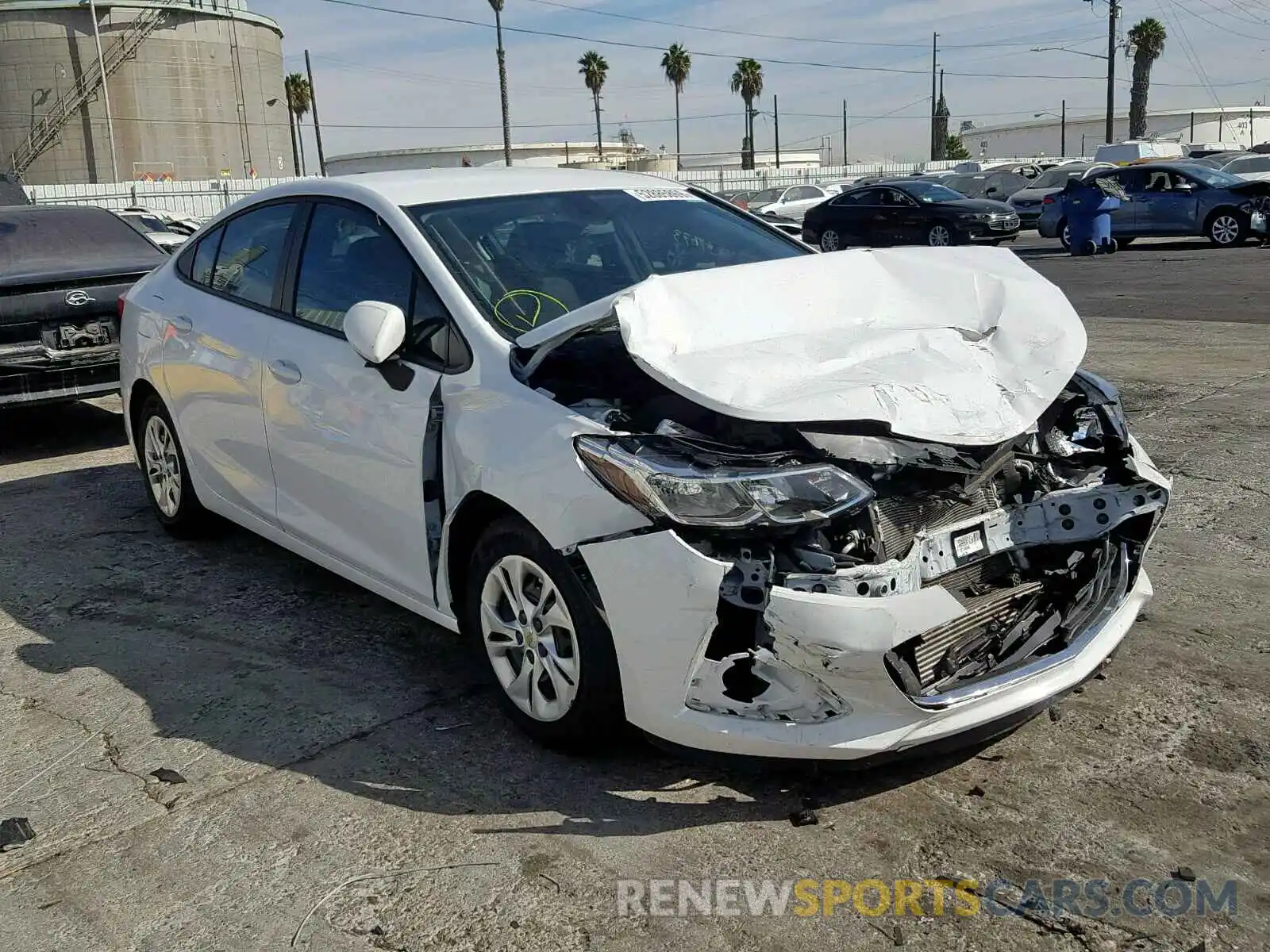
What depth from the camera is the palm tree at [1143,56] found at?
64.9 m

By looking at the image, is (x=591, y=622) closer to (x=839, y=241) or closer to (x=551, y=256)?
(x=551, y=256)

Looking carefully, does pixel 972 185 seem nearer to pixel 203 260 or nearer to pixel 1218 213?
pixel 1218 213

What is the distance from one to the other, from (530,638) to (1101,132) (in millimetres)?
109308

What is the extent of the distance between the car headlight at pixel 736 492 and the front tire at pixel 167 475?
3.27 metres

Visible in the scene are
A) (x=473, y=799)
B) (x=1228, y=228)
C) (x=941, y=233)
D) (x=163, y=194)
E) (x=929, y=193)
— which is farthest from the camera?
(x=163, y=194)

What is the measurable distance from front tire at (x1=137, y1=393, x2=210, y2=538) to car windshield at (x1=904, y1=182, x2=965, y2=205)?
1995cm

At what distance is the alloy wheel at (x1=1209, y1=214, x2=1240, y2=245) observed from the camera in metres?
20.5

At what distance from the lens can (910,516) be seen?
3.27m

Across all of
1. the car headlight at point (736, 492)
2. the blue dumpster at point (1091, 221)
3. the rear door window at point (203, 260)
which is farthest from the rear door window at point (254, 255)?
the blue dumpster at point (1091, 221)

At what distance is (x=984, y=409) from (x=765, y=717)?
40.0 inches

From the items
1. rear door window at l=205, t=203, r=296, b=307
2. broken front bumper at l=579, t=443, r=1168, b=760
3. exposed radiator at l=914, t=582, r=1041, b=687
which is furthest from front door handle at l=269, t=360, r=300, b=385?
exposed radiator at l=914, t=582, r=1041, b=687

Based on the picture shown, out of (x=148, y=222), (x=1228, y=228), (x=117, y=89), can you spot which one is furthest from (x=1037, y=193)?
(x=117, y=89)

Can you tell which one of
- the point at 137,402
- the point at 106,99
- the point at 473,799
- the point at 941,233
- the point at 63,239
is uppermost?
the point at 106,99

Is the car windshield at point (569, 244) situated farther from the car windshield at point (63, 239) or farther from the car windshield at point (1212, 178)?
the car windshield at point (1212, 178)
